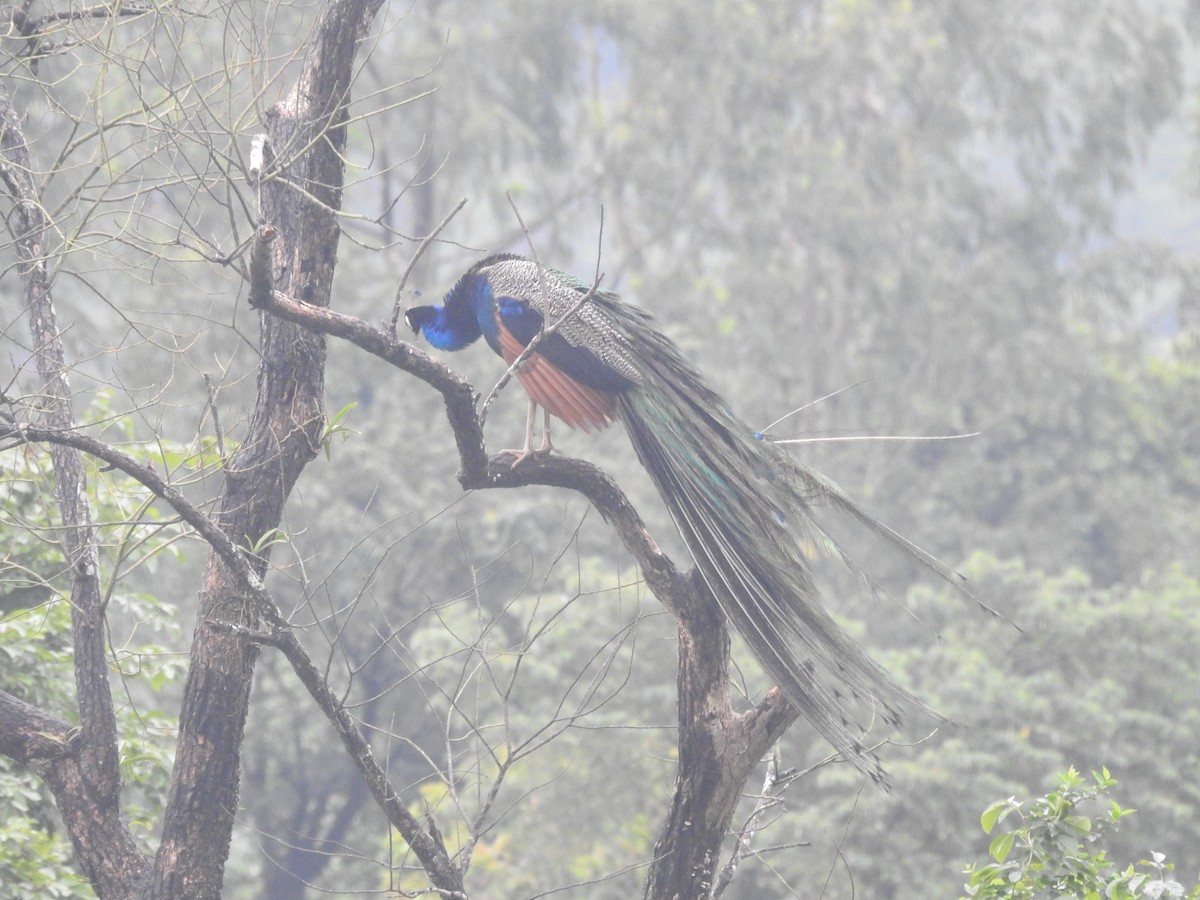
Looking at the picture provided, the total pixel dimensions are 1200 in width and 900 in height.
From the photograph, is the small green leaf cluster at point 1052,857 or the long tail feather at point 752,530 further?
the long tail feather at point 752,530

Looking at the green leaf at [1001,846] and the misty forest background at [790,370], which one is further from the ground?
the misty forest background at [790,370]

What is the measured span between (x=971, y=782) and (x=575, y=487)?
608 centimetres

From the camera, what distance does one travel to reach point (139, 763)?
530 cm

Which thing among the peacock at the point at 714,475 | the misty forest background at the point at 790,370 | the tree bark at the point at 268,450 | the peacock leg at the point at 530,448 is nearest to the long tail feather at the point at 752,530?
the peacock at the point at 714,475

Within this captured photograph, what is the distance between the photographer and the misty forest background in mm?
10445

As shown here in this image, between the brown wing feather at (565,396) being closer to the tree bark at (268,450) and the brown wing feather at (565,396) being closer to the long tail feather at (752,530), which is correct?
the long tail feather at (752,530)

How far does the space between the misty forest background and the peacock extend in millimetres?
5610

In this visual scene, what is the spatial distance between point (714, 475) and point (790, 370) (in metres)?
12.6

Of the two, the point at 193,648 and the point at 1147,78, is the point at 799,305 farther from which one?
the point at 193,648

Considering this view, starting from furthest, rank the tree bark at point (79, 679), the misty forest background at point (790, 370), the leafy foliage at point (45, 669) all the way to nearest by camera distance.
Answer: the misty forest background at point (790, 370) → the leafy foliage at point (45, 669) → the tree bark at point (79, 679)

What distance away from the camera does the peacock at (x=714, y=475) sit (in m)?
3.54

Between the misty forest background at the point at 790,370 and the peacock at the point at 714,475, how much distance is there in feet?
18.4

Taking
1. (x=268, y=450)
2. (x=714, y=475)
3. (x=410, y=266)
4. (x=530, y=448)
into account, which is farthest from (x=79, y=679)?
(x=714, y=475)

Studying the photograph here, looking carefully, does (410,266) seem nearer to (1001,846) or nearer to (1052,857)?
(1001,846)
